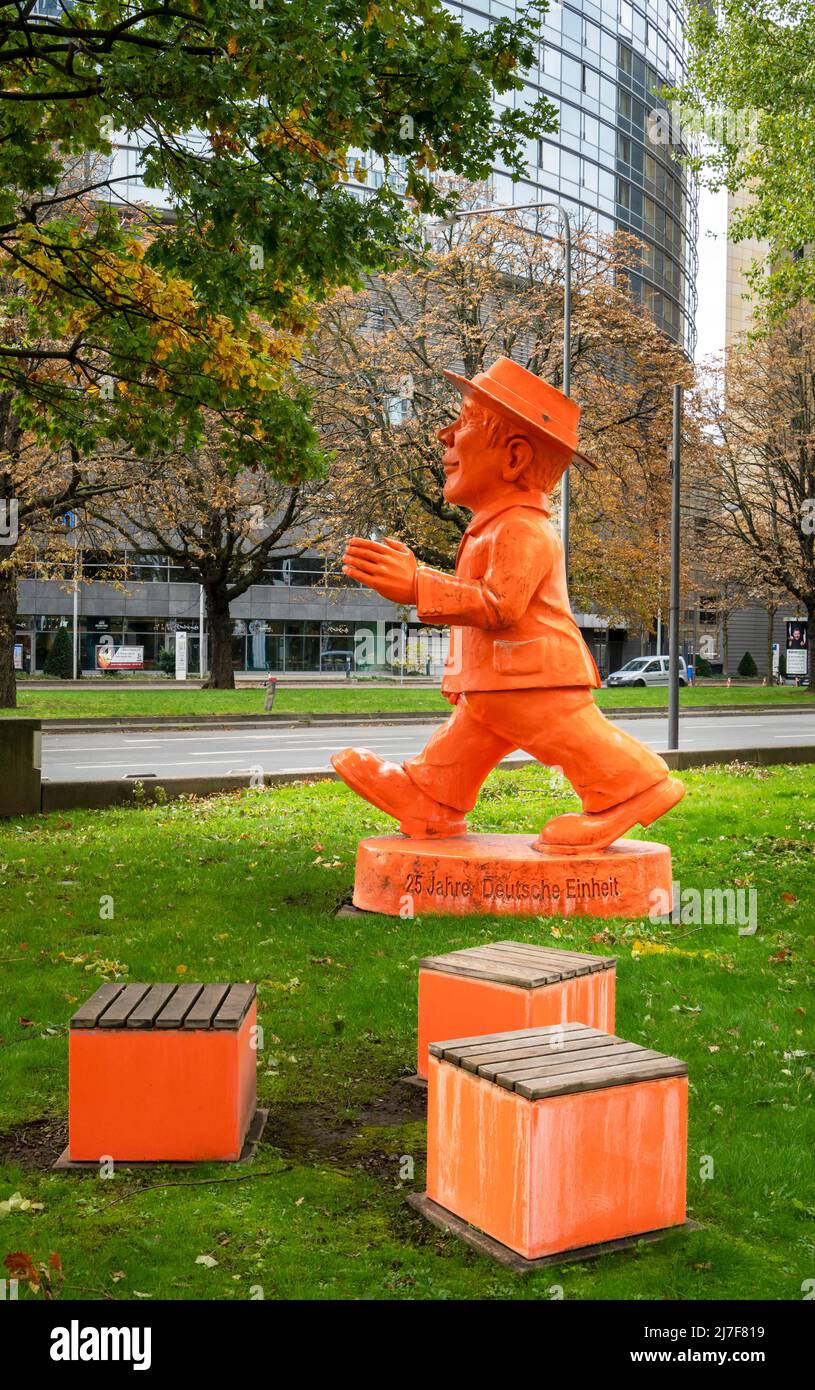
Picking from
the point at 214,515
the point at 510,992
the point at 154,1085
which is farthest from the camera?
the point at 214,515

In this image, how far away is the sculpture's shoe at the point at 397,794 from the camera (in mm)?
7914

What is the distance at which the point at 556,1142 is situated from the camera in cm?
358

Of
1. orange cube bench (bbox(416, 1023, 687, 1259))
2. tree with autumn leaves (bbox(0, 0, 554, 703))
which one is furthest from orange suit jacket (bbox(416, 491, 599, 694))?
orange cube bench (bbox(416, 1023, 687, 1259))

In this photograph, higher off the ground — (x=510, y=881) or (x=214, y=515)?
(x=214, y=515)

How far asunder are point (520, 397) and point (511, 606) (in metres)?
1.25

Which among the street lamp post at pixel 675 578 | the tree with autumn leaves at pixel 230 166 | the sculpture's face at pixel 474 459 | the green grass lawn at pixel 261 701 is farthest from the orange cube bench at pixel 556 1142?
the green grass lawn at pixel 261 701

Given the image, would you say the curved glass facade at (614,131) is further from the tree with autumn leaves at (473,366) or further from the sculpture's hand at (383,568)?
the sculpture's hand at (383,568)

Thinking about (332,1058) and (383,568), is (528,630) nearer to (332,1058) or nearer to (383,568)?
(383,568)

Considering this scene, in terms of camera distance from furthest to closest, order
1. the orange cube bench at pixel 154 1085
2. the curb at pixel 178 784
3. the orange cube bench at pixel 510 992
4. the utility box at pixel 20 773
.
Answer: the curb at pixel 178 784
the utility box at pixel 20 773
the orange cube bench at pixel 510 992
the orange cube bench at pixel 154 1085

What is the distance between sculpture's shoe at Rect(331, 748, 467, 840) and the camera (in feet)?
26.0

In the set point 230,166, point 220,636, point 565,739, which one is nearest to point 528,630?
Answer: point 565,739

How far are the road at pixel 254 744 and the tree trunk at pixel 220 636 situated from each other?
8554 millimetres

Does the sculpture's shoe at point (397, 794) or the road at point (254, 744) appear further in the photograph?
the road at point (254, 744)

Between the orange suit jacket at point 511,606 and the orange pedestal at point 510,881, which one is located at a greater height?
the orange suit jacket at point 511,606
